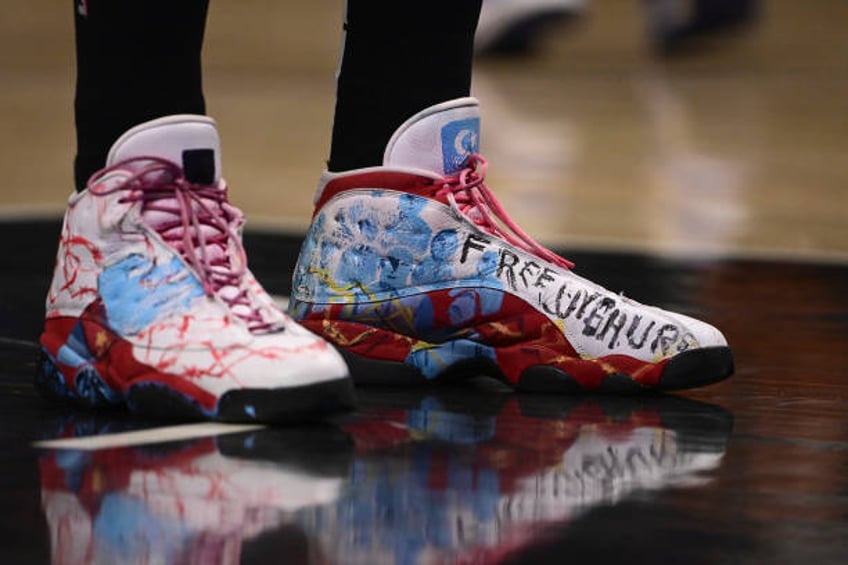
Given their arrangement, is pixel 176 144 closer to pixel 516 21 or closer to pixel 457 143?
pixel 457 143

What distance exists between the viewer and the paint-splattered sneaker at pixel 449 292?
146 centimetres

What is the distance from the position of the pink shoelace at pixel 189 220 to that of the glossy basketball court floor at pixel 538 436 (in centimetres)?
12

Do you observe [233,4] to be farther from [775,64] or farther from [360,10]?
[360,10]

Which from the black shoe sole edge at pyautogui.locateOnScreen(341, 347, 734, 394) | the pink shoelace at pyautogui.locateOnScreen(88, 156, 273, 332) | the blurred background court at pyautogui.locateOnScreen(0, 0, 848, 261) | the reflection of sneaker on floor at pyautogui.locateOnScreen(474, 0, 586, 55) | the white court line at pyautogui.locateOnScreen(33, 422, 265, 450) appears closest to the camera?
the white court line at pyautogui.locateOnScreen(33, 422, 265, 450)

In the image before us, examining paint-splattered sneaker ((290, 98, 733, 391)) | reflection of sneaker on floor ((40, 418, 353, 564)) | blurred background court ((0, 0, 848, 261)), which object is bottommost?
blurred background court ((0, 0, 848, 261))

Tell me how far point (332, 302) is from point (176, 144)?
23 cm

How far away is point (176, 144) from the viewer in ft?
4.45

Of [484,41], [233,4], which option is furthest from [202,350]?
[233,4]

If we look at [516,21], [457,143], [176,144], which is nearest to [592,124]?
[516,21]

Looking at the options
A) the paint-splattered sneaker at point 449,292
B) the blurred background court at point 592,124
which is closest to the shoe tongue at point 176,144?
the paint-splattered sneaker at point 449,292

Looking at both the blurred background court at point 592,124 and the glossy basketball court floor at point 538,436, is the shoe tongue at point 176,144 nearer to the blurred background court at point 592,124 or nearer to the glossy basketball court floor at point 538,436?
the glossy basketball court floor at point 538,436

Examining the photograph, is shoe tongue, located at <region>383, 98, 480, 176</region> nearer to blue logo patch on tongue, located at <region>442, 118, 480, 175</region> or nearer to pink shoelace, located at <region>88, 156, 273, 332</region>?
blue logo patch on tongue, located at <region>442, 118, 480, 175</region>

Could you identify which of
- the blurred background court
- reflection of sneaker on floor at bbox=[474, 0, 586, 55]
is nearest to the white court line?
the blurred background court

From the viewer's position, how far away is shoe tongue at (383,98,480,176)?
1.49m
